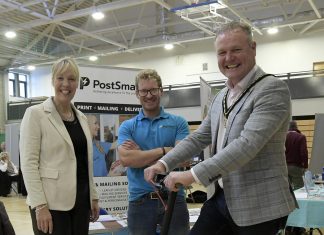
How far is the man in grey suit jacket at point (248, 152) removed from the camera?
1605 millimetres

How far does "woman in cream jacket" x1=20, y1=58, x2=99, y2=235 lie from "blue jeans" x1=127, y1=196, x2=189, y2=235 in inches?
12.0

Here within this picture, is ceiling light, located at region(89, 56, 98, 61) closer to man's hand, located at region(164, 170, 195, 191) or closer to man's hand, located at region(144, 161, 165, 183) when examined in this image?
man's hand, located at region(144, 161, 165, 183)

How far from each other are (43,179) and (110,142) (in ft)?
6.76

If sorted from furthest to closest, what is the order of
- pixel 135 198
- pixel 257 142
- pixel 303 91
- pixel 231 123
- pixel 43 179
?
pixel 303 91
pixel 135 198
pixel 43 179
pixel 231 123
pixel 257 142

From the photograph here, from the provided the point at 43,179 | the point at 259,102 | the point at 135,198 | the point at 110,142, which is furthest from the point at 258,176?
the point at 110,142

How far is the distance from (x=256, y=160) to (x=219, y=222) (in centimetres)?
39

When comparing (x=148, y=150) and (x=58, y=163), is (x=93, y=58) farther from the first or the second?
(x=58, y=163)

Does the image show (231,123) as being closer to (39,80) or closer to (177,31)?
(177,31)

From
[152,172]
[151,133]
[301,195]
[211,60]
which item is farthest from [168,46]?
[152,172]

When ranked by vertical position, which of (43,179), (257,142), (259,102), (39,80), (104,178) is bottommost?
(104,178)

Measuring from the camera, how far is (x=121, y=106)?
181 inches

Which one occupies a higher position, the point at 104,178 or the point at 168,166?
the point at 168,166

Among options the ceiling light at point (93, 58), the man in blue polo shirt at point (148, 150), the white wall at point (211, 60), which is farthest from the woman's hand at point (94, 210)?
the ceiling light at point (93, 58)

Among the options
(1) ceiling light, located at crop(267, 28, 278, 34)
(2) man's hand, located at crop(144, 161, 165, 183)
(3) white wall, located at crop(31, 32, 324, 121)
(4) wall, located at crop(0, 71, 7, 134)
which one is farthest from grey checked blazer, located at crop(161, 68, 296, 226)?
(4) wall, located at crop(0, 71, 7, 134)
